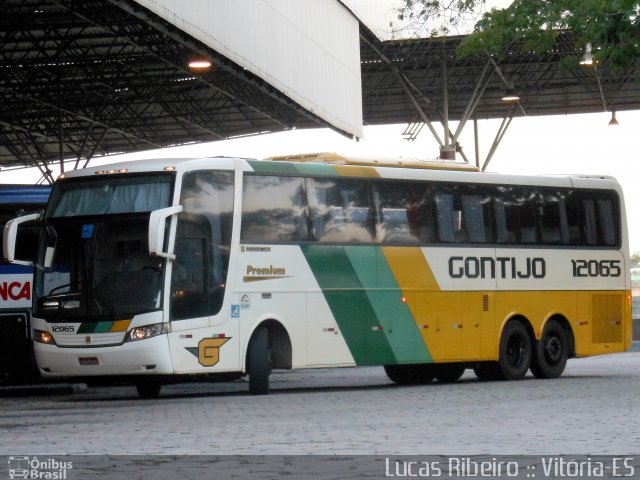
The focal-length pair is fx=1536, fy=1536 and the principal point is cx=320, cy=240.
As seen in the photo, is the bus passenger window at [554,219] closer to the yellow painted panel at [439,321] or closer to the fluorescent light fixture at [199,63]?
the yellow painted panel at [439,321]

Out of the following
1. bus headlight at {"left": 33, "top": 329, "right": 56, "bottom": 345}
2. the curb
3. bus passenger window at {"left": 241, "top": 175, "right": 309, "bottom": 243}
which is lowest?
the curb

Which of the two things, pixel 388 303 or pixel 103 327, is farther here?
pixel 388 303

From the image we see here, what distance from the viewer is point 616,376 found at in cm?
2605

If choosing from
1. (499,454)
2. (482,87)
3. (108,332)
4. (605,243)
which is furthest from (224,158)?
(482,87)

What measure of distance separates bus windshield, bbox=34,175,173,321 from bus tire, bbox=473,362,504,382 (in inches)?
285

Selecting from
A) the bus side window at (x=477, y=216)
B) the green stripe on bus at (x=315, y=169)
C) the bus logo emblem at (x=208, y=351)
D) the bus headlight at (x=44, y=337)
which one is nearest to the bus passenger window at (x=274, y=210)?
the green stripe on bus at (x=315, y=169)

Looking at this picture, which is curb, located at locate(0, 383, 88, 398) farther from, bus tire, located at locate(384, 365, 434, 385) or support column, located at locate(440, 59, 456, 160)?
support column, located at locate(440, 59, 456, 160)

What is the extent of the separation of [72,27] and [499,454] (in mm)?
24860

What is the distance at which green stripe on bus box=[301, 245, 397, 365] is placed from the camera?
2219 cm

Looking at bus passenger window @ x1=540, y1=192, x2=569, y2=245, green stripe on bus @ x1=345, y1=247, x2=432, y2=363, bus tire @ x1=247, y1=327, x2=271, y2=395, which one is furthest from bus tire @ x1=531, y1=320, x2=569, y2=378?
bus tire @ x1=247, y1=327, x2=271, y2=395

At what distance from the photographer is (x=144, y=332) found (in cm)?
1995

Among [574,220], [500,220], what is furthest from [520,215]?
[574,220]

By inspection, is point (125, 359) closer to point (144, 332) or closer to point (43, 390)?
point (144, 332)

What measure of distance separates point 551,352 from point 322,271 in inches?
213
